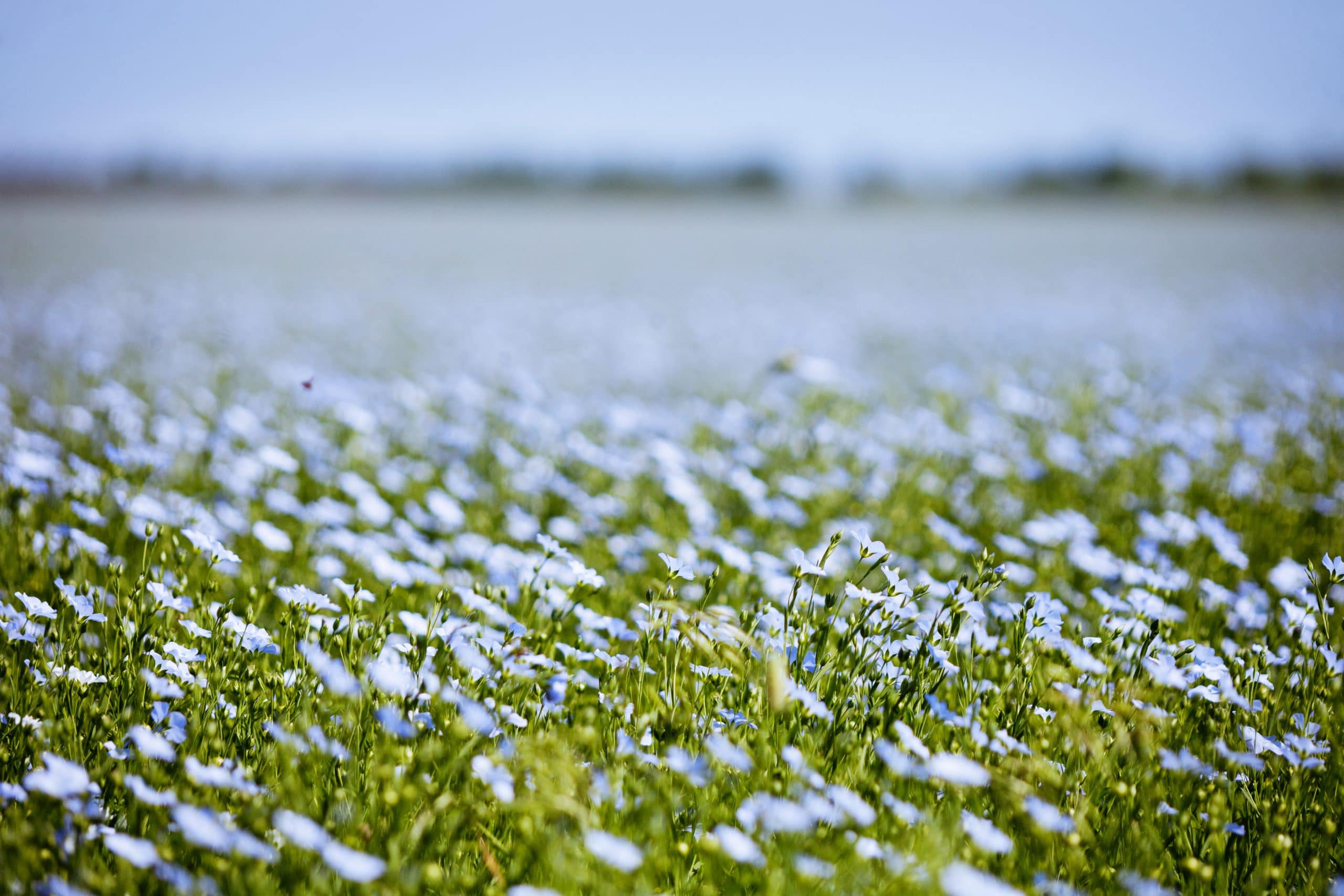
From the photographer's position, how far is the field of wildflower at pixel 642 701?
4.51 ft

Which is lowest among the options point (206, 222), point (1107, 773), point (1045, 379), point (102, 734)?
point (206, 222)

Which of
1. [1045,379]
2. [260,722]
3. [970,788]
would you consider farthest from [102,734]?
[1045,379]

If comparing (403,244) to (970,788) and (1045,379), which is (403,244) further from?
(970,788)

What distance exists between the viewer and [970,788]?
5.28ft

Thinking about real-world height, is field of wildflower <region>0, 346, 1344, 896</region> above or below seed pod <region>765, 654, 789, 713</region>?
below

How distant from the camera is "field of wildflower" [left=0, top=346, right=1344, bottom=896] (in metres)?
1.38

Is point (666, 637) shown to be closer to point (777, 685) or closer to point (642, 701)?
point (642, 701)

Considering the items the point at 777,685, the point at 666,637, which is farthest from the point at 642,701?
the point at 777,685

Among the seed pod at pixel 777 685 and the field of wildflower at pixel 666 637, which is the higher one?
the seed pod at pixel 777 685

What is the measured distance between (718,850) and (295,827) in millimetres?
640

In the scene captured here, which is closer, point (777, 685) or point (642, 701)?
point (777, 685)

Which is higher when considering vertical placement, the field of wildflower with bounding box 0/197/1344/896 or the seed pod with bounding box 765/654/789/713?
the seed pod with bounding box 765/654/789/713

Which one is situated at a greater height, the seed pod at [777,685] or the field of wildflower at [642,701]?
the seed pod at [777,685]

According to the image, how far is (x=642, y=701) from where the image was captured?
5.80ft
